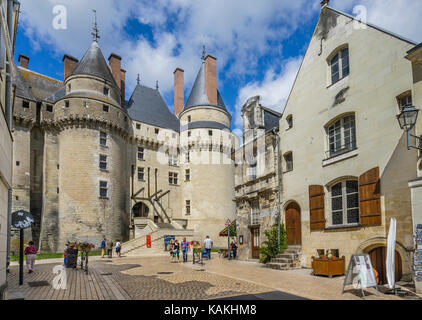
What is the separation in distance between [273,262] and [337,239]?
11.0ft

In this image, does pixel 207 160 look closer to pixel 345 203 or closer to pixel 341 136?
pixel 341 136

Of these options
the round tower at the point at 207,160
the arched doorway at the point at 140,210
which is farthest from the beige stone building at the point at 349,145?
the arched doorway at the point at 140,210

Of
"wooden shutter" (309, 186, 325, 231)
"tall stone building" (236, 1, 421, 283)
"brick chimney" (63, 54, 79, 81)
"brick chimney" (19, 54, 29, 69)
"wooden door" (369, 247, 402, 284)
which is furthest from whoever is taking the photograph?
"brick chimney" (19, 54, 29, 69)

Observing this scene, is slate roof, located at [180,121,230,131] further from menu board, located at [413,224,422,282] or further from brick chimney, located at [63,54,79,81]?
menu board, located at [413,224,422,282]

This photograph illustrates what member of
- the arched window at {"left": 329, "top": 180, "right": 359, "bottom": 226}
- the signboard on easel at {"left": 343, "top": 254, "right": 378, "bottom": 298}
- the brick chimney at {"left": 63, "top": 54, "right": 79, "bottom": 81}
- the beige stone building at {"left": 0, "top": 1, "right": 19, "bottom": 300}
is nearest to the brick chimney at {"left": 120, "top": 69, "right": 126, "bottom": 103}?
the brick chimney at {"left": 63, "top": 54, "right": 79, "bottom": 81}

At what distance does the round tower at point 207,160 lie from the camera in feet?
120

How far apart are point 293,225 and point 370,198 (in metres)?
4.73

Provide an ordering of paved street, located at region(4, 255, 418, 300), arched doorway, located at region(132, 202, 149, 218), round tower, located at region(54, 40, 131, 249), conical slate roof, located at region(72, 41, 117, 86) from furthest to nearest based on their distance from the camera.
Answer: arched doorway, located at region(132, 202, 149, 218)
conical slate roof, located at region(72, 41, 117, 86)
round tower, located at region(54, 40, 131, 249)
paved street, located at region(4, 255, 418, 300)

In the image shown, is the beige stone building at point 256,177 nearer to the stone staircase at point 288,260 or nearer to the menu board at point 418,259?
the stone staircase at point 288,260

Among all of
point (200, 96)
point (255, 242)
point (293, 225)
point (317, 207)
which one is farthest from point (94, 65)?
point (317, 207)

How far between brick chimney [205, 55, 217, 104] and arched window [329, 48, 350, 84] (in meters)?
25.3

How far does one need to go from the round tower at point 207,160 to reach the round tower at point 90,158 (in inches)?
333

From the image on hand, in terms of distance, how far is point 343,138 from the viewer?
510 inches

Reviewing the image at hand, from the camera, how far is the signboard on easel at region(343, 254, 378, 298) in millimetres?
7986
